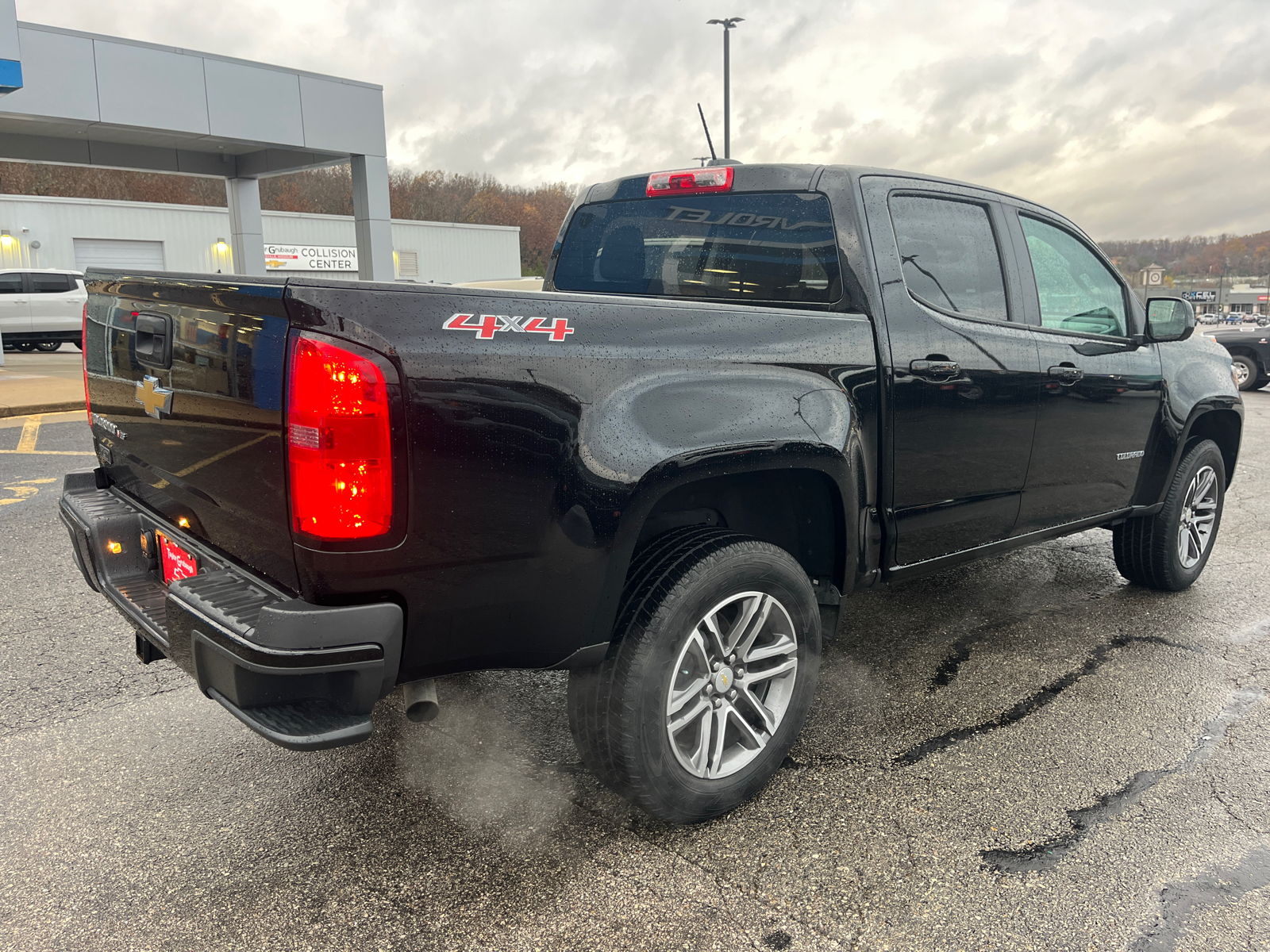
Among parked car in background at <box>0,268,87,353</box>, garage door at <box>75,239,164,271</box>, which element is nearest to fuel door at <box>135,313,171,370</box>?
parked car in background at <box>0,268,87,353</box>

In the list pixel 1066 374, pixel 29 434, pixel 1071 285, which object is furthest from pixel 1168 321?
pixel 29 434

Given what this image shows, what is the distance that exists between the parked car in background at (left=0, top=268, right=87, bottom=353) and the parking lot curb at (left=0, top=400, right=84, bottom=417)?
9.67m

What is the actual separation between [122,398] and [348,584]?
1217 mm

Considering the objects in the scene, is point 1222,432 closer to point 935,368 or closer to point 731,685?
point 935,368

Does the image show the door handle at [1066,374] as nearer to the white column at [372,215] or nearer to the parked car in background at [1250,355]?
the parked car in background at [1250,355]

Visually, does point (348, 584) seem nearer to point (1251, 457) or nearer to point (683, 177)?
point (683, 177)

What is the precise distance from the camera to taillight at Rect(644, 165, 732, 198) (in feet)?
11.2

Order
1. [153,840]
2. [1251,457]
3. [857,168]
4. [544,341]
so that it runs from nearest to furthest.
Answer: [544,341] < [153,840] < [857,168] < [1251,457]

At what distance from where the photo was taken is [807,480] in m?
2.88

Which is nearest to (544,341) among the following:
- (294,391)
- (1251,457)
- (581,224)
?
(294,391)

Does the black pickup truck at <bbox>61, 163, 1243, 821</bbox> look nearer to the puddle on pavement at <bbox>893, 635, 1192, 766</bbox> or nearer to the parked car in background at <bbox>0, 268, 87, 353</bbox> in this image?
the puddle on pavement at <bbox>893, 635, 1192, 766</bbox>

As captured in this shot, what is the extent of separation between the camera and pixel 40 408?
464 inches

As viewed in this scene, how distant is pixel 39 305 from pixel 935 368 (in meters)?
22.9

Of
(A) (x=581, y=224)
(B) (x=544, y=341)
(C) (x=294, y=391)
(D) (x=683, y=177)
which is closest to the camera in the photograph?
(C) (x=294, y=391)
